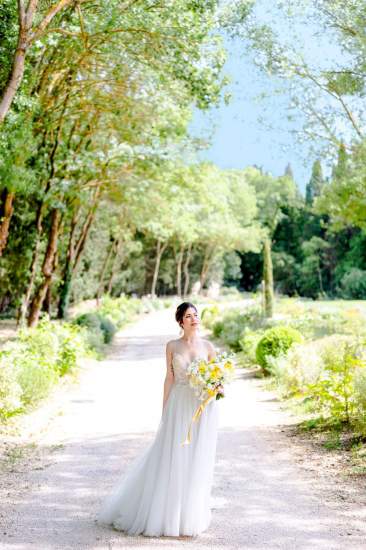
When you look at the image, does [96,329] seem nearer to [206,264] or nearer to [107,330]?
[107,330]

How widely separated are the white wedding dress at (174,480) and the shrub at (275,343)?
9849 mm

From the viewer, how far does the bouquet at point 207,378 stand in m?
5.19

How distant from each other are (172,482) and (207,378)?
858 millimetres

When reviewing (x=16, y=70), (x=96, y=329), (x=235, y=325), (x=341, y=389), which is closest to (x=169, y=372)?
(x=341, y=389)

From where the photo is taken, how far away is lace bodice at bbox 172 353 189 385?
5.35 metres

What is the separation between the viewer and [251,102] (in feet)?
64.0

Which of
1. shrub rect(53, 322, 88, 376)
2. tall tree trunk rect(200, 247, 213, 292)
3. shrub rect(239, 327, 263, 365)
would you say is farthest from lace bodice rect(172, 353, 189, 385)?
tall tree trunk rect(200, 247, 213, 292)

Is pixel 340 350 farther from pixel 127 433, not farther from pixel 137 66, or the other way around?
pixel 137 66

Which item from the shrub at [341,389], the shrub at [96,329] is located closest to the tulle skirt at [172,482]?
the shrub at [341,389]

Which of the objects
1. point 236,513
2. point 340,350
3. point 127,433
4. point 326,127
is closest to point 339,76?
point 326,127

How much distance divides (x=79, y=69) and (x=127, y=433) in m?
9.29

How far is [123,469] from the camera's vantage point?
289 inches

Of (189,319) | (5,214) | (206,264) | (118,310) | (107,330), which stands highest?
(206,264)

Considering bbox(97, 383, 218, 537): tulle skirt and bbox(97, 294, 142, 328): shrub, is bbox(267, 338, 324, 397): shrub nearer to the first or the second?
bbox(97, 383, 218, 537): tulle skirt
